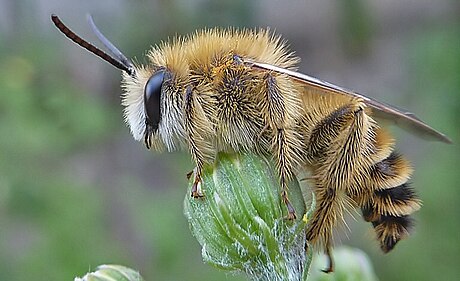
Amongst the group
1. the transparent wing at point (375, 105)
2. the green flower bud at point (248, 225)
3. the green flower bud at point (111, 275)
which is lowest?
the green flower bud at point (111, 275)

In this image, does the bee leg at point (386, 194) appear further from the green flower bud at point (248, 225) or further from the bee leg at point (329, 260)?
the green flower bud at point (248, 225)

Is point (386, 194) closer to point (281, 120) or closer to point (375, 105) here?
point (375, 105)

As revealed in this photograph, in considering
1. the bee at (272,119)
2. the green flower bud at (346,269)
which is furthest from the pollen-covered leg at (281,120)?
the green flower bud at (346,269)

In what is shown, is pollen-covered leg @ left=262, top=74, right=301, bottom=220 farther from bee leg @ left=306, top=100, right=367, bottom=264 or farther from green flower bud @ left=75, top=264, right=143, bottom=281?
green flower bud @ left=75, top=264, right=143, bottom=281

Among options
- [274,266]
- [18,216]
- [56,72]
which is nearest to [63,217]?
[18,216]

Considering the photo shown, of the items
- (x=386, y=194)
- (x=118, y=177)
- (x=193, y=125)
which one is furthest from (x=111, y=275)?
(x=118, y=177)
